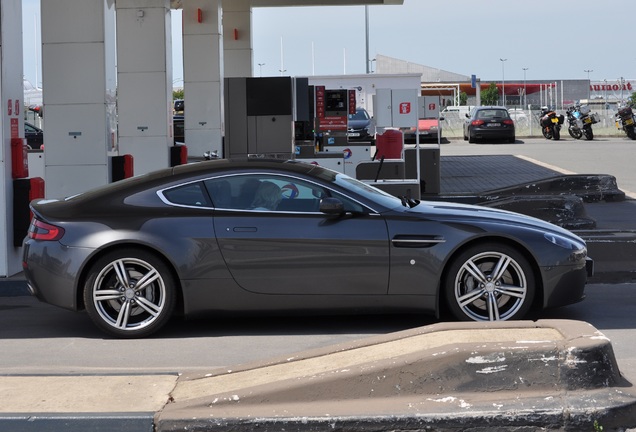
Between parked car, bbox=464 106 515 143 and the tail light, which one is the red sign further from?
parked car, bbox=464 106 515 143

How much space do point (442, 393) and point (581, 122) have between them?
40.4 metres

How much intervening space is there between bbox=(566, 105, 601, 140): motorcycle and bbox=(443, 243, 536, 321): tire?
120 ft

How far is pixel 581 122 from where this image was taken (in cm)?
4422

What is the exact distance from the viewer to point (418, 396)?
214 inches

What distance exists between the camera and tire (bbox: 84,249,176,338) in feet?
26.9

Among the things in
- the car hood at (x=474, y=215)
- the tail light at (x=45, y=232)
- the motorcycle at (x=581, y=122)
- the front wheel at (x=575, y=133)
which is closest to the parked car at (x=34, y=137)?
the motorcycle at (x=581, y=122)

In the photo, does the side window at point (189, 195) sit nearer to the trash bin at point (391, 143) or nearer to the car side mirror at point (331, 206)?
the car side mirror at point (331, 206)

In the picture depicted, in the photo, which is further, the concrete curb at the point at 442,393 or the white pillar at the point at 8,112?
the white pillar at the point at 8,112

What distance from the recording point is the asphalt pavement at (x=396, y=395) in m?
5.23

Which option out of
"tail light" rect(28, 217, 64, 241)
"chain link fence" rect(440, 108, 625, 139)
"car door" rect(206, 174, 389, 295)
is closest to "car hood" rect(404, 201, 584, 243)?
"car door" rect(206, 174, 389, 295)

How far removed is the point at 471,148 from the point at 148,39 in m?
23.9

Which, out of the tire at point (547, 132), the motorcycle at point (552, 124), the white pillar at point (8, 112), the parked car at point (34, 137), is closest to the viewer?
the white pillar at point (8, 112)

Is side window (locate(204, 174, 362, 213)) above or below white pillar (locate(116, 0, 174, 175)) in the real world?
below

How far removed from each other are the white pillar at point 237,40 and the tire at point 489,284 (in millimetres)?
24696
